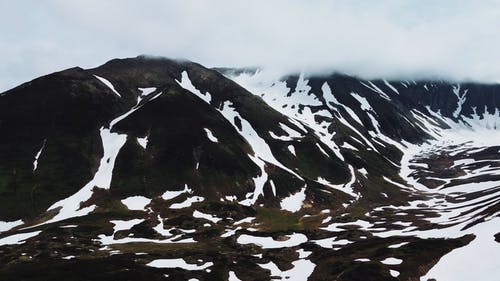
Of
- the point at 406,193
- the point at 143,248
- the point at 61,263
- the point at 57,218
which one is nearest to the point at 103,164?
the point at 57,218

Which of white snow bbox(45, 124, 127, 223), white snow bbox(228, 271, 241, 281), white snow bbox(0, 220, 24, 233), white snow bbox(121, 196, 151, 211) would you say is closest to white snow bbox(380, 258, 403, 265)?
white snow bbox(228, 271, 241, 281)

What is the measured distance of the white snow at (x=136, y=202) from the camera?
15838 centimetres

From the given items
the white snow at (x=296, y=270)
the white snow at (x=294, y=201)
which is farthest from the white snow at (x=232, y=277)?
the white snow at (x=294, y=201)

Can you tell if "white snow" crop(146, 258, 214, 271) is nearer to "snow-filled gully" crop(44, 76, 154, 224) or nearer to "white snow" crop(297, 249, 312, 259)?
"white snow" crop(297, 249, 312, 259)

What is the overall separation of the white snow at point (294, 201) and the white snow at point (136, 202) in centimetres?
4604

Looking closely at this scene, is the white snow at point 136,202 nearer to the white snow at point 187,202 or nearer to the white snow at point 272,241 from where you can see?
the white snow at point 187,202

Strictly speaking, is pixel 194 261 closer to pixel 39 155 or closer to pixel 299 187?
pixel 299 187

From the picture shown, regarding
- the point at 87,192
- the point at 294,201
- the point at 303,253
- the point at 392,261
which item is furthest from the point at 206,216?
the point at 392,261

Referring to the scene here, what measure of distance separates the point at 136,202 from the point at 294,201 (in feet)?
180

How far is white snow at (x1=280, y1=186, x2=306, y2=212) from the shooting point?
170825 millimetres

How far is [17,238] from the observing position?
12394 centimetres

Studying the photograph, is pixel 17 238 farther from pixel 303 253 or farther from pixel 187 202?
pixel 303 253

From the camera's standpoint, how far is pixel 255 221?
15112 centimetres

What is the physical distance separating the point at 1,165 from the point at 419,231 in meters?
143
